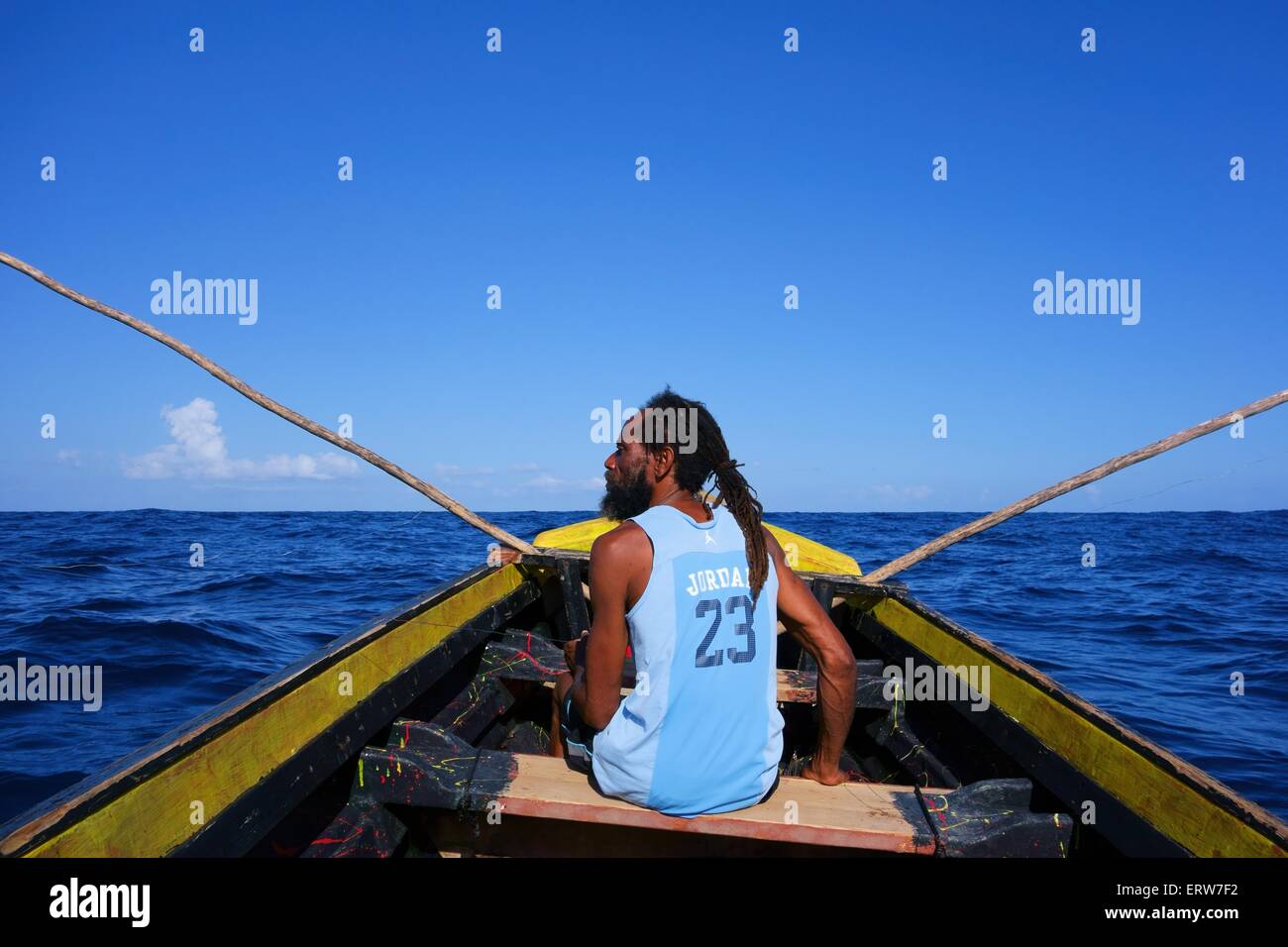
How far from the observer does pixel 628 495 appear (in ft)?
9.67

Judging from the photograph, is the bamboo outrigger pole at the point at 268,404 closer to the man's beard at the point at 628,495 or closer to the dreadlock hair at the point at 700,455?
the man's beard at the point at 628,495

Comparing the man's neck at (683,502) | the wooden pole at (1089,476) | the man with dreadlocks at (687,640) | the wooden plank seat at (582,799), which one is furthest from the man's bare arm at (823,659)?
the wooden pole at (1089,476)

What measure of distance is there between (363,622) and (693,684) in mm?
4006

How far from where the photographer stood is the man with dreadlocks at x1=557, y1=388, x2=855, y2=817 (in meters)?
2.53

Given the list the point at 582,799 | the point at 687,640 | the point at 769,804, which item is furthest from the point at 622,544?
the point at 769,804

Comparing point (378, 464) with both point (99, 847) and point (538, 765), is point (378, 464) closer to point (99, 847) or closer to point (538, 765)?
point (538, 765)

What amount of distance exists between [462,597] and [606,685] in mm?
2729

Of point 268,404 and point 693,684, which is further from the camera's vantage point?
point 268,404

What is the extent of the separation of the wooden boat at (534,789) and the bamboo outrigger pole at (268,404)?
69.6 inches

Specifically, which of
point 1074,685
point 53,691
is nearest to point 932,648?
point 1074,685

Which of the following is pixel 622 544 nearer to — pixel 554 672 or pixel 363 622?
pixel 554 672

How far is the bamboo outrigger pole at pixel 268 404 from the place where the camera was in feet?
15.8
